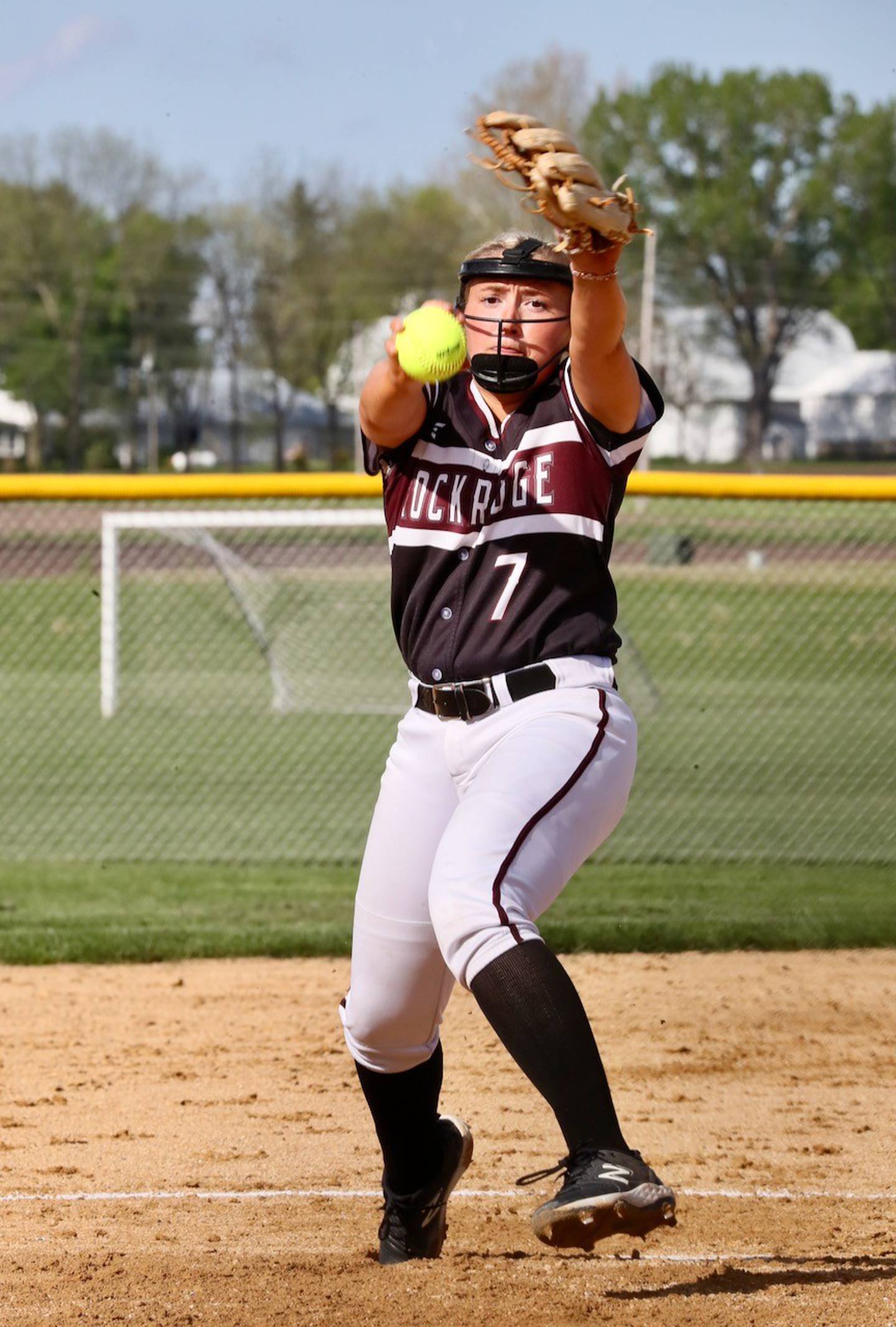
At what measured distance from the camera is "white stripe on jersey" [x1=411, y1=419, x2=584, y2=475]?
9.29 ft

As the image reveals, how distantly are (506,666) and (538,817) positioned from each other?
30cm

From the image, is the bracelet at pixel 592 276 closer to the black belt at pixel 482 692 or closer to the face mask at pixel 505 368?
the face mask at pixel 505 368

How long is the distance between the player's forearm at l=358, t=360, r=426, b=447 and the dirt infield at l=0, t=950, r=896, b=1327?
1559 millimetres

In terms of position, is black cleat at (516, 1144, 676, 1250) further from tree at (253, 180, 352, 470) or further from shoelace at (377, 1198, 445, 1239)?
tree at (253, 180, 352, 470)

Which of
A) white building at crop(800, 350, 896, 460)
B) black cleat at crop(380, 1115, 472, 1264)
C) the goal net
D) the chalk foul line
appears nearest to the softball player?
black cleat at crop(380, 1115, 472, 1264)

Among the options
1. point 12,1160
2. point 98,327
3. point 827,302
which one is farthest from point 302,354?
point 12,1160

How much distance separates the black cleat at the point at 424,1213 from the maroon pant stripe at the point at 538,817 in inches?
33.6

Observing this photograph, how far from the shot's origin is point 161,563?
37.7 feet

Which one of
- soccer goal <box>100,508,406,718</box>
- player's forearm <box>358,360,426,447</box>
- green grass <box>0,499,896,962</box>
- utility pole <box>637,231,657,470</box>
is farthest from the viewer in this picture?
utility pole <box>637,231,657,470</box>

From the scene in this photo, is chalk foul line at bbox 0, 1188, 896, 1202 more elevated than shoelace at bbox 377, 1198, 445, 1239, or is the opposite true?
shoelace at bbox 377, 1198, 445, 1239

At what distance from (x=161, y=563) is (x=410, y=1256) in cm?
877

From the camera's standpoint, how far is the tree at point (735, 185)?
4488 centimetres

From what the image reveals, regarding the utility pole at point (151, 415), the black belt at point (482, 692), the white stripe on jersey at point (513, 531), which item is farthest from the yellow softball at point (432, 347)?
the utility pole at point (151, 415)

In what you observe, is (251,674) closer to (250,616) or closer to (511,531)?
Answer: (250,616)
